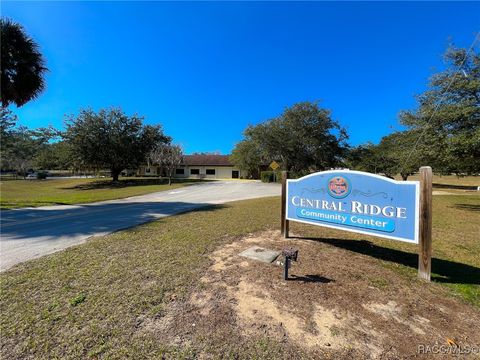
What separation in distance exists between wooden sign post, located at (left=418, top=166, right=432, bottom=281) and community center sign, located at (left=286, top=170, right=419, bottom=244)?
0.26 feet

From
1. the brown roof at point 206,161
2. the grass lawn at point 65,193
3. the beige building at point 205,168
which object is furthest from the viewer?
the brown roof at point 206,161

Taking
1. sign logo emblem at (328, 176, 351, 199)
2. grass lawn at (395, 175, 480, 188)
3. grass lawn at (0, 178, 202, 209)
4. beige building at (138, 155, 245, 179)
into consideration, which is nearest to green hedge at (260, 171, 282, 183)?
grass lawn at (0, 178, 202, 209)

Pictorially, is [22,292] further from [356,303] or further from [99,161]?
[99,161]

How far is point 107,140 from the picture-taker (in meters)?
29.3

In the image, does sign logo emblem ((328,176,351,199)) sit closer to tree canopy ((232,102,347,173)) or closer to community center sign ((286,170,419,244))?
community center sign ((286,170,419,244))

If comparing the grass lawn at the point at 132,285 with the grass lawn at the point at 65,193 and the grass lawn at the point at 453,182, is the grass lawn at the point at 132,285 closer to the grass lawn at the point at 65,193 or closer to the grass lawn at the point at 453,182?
the grass lawn at the point at 65,193

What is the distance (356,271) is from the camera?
405 centimetres

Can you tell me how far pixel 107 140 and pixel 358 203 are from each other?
101 feet

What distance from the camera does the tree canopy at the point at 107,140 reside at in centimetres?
2886

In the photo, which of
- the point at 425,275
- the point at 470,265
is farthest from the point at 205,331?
the point at 470,265

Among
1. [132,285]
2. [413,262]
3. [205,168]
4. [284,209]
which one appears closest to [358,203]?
[413,262]

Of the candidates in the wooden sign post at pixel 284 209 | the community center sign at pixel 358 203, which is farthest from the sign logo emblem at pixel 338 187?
the wooden sign post at pixel 284 209

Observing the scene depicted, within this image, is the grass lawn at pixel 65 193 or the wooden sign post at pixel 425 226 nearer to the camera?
the wooden sign post at pixel 425 226

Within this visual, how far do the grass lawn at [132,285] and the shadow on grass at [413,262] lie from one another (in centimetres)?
2
